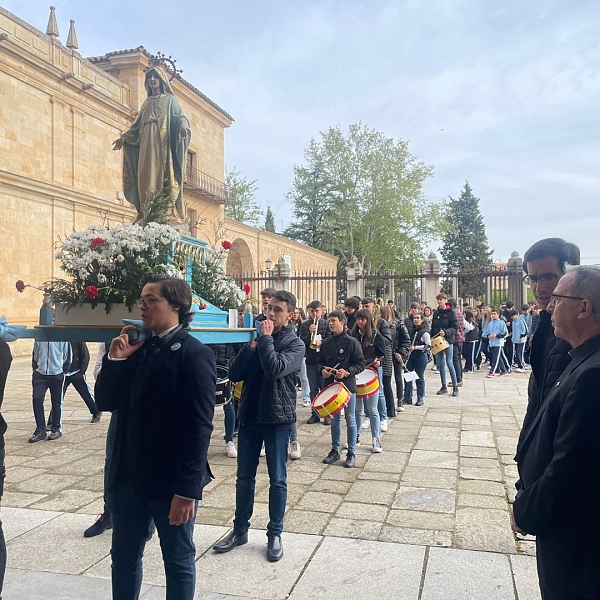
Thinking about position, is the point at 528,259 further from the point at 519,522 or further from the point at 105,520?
the point at 105,520

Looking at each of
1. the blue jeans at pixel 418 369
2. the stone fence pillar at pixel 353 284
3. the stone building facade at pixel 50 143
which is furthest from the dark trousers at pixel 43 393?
the stone fence pillar at pixel 353 284

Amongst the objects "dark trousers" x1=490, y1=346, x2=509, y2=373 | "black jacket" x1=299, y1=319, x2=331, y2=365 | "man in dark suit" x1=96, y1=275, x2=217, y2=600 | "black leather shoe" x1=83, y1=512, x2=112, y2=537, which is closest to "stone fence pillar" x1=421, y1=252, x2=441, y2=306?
"dark trousers" x1=490, y1=346, x2=509, y2=373

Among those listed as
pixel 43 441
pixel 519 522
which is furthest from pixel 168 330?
pixel 43 441

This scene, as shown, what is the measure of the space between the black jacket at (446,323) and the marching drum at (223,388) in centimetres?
604

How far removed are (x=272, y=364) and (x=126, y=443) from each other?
1513 mm

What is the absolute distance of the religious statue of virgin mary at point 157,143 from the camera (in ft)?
15.8

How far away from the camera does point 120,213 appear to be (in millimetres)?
21625

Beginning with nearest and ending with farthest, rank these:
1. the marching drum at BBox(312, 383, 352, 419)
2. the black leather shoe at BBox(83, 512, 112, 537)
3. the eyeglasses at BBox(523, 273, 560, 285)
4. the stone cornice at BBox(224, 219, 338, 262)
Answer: the eyeglasses at BBox(523, 273, 560, 285) < the black leather shoe at BBox(83, 512, 112, 537) < the marching drum at BBox(312, 383, 352, 419) < the stone cornice at BBox(224, 219, 338, 262)

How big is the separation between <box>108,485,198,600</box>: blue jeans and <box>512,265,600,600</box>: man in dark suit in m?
1.48

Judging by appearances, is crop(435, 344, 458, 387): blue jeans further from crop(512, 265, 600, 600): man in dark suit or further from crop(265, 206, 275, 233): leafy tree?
crop(265, 206, 275, 233): leafy tree

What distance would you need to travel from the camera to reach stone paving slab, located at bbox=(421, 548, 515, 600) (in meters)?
3.23

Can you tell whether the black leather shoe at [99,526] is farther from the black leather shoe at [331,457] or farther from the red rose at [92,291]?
the black leather shoe at [331,457]

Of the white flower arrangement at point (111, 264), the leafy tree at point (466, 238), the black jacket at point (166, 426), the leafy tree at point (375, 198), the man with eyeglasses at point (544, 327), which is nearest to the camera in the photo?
the man with eyeglasses at point (544, 327)

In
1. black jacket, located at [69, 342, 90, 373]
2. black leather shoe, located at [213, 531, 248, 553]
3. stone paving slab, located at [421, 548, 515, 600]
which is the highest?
black jacket, located at [69, 342, 90, 373]
